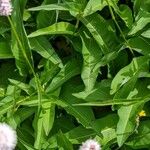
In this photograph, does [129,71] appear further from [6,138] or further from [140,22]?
[6,138]

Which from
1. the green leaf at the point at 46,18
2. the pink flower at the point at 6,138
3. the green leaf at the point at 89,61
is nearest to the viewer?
the pink flower at the point at 6,138

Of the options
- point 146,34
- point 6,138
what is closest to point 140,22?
point 146,34

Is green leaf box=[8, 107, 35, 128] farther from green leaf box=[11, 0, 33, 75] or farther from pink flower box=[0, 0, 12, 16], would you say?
pink flower box=[0, 0, 12, 16]

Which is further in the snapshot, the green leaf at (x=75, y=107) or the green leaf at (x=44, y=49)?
the green leaf at (x=44, y=49)

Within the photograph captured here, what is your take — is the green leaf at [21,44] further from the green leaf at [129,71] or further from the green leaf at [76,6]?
the green leaf at [129,71]

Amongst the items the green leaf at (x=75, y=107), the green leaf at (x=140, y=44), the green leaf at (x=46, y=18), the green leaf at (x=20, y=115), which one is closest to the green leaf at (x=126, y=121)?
the green leaf at (x=75, y=107)

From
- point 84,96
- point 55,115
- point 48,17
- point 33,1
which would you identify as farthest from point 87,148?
point 33,1

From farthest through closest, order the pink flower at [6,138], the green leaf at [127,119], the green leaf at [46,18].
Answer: the green leaf at [46,18] → the green leaf at [127,119] → the pink flower at [6,138]
